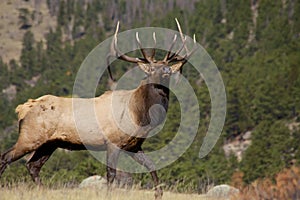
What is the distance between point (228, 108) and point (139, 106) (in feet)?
211

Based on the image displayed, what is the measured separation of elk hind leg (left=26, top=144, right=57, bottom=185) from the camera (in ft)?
36.0

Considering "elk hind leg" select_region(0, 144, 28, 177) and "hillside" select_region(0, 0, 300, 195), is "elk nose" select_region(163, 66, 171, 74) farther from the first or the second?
"hillside" select_region(0, 0, 300, 195)

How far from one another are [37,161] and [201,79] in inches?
3297

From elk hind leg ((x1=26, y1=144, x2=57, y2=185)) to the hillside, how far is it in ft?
20.2

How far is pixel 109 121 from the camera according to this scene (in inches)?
405

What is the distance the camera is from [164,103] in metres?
9.94

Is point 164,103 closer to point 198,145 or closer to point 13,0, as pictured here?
point 198,145

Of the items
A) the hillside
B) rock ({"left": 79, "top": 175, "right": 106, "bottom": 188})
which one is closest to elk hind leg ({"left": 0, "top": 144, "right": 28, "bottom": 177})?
rock ({"left": 79, "top": 175, "right": 106, "bottom": 188})

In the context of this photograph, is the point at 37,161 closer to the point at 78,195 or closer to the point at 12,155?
the point at 12,155

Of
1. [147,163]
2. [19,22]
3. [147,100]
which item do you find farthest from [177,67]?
[19,22]

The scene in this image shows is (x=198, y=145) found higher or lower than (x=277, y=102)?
lower

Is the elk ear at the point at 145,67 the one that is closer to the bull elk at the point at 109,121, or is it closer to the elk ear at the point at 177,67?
the bull elk at the point at 109,121

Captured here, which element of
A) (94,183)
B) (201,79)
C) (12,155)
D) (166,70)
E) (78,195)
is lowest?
(201,79)

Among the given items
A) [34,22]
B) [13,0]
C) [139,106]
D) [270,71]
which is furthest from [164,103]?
[13,0]
